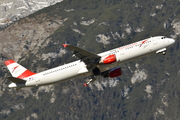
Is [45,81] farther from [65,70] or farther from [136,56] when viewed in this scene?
[136,56]

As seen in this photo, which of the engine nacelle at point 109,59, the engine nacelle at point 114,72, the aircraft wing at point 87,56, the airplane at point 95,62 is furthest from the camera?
the engine nacelle at point 114,72

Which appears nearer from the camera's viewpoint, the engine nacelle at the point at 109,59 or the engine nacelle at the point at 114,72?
the engine nacelle at the point at 109,59

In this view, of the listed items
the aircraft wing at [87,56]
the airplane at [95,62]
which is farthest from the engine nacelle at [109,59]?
the aircraft wing at [87,56]

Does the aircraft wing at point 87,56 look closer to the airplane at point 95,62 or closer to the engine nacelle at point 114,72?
the airplane at point 95,62

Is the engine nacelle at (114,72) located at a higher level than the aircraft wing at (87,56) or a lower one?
lower

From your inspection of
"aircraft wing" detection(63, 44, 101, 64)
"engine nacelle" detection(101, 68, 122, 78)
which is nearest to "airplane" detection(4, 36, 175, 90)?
"aircraft wing" detection(63, 44, 101, 64)

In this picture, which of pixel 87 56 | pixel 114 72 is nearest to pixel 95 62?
pixel 87 56

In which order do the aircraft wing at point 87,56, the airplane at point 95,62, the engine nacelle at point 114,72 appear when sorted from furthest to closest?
the engine nacelle at point 114,72, the airplane at point 95,62, the aircraft wing at point 87,56

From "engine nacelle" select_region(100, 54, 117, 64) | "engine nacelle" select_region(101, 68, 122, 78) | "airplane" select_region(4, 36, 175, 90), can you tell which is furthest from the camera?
"engine nacelle" select_region(101, 68, 122, 78)

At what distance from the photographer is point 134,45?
90250 mm

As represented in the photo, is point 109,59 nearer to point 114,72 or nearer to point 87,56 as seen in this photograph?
point 87,56

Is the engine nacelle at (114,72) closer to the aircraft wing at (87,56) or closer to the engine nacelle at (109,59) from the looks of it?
the aircraft wing at (87,56)

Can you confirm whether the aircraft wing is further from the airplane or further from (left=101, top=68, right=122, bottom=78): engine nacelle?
(left=101, top=68, right=122, bottom=78): engine nacelle

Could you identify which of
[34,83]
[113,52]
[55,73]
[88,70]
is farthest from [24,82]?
[113,52]
